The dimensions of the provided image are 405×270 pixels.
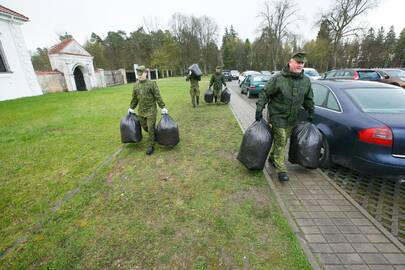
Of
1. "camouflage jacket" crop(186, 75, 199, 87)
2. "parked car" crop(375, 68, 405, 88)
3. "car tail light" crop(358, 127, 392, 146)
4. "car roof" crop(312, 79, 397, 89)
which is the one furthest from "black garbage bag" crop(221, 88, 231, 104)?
"parked car" crop(375, 68, 405, 88)

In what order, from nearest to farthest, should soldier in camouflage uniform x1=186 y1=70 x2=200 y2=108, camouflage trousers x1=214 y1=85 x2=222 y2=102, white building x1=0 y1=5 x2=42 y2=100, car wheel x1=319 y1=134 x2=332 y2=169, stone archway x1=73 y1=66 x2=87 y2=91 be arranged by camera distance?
car wheel x1=319 y1=134 x2=332 y2=169, soldier in camouflage uniform x1=186 y1=70 x2=200 y2=108, camouflage trousers x1=214 y1=85 x2=222 y2=102, white building x1=0 y1=5 x2=42 y2=100, stone archway x1=73 y1=66 x2=87 y2=91

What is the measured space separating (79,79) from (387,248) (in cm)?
2710

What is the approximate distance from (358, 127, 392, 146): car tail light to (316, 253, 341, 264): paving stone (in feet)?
5.52

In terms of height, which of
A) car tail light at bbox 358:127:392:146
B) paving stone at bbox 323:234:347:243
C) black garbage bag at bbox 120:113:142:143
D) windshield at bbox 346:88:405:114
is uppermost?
windshield at bbox 346:88:405:114

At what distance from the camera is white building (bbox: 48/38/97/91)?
62.8ft

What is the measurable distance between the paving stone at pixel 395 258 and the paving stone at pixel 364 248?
0.31 feet

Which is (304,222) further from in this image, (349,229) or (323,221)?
(349,229)

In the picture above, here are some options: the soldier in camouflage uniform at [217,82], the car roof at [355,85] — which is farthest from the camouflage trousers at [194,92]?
the car roof at [355,85]

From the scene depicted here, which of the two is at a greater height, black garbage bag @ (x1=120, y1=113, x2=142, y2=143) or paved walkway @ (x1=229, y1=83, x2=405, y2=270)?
black garbage bag @ (x1=120, y1=113, x2=142, y2=143)

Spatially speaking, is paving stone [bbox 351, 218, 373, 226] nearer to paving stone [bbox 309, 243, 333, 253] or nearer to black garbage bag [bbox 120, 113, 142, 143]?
paving stone [bbox 309, 243, 333, 253]

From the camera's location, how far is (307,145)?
128 inches

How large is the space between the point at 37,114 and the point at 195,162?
927 cm

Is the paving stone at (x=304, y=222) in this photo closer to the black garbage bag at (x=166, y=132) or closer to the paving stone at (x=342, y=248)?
the paving stone at (x=342, y=248)

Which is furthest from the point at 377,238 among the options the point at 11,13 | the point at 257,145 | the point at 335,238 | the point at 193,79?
the point at 11,13
